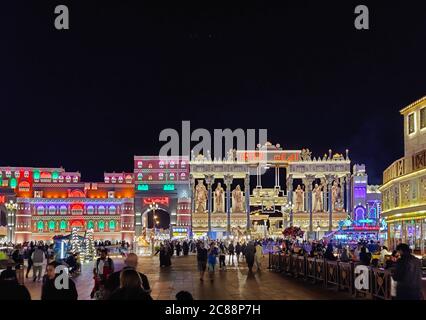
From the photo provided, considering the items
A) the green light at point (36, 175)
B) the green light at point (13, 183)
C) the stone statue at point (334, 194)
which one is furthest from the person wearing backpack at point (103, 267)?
the green light at point (13, 183)

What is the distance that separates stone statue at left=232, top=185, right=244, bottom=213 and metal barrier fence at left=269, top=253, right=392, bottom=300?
6123 centimetres

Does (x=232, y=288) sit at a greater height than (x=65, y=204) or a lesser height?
lesser

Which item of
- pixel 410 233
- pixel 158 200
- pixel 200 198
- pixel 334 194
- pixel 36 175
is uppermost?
pixel 36 175

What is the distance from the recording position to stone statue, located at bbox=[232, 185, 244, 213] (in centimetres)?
9775

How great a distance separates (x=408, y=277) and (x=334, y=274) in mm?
11359

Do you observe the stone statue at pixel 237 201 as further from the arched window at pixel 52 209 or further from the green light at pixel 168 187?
the arched window at pixel 52 209

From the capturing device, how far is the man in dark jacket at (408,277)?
12367mm

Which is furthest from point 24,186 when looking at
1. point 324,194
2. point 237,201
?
point 324,194

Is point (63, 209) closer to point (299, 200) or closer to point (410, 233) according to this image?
point (299, 200)

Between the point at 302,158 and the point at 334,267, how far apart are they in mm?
74795

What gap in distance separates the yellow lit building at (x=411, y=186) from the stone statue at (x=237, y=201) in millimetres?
50535

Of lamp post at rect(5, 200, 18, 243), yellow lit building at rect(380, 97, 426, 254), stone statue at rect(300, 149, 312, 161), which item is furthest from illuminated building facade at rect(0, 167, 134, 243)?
yellow lit building at rect(380, 97, 426, 254)

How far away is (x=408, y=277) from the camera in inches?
487

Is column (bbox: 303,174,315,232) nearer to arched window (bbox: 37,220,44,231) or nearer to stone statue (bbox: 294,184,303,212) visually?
stone statue (bbox: 294,184,303,212)
